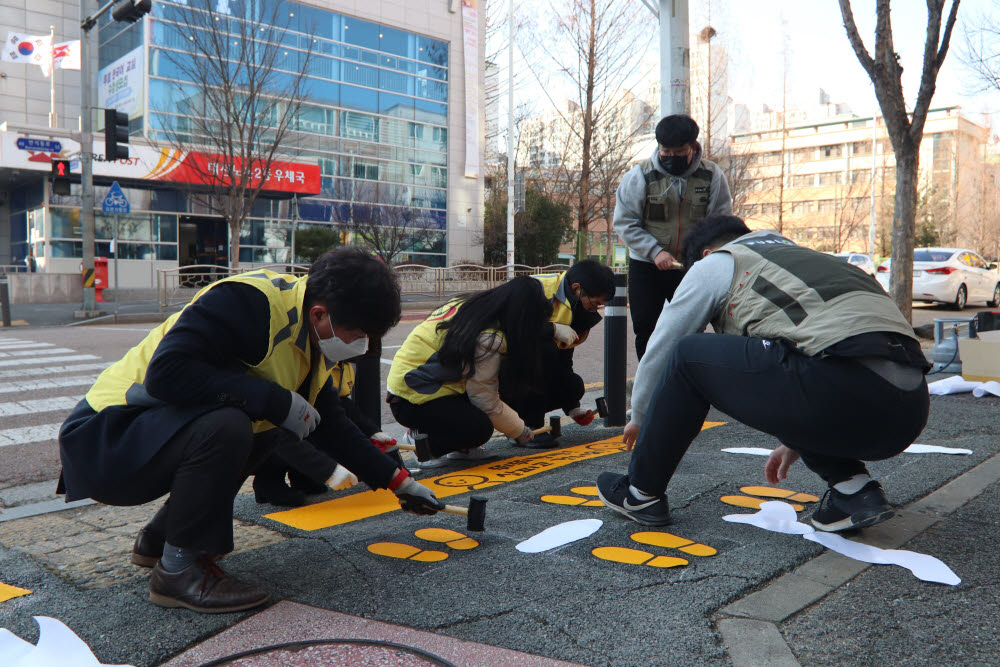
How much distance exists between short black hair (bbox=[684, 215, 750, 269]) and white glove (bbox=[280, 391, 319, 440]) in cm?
140

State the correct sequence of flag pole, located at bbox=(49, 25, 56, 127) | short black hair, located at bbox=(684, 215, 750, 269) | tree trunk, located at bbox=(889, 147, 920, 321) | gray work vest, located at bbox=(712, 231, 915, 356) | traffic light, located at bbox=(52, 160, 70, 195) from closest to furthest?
gray work vest, located at bbox=(712, 231, 915, 356)
short black hair, located at bbox=(684, 215, 750, 269)
tree trunk, located at bbox=(889, 147, 920, 321)
traffic light, located at bbox=(52, 160, 70, 195)
flag pole, located at bbox=(49, 25, 56, 127)

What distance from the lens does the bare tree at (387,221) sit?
26.3m

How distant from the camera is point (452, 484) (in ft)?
12.1

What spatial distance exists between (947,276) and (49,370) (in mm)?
16545

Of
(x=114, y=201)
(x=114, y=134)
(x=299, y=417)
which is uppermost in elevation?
(x=114, y=134)

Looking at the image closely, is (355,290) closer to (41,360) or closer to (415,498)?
(415,498)

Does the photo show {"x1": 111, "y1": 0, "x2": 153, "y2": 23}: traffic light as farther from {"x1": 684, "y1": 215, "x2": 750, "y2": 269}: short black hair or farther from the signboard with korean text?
{"x1": 684, "y1": 215, "x2": 750, "y2": 269}: short black hair

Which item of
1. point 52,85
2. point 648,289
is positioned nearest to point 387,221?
point 52,85

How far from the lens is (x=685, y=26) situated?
6.61 metres

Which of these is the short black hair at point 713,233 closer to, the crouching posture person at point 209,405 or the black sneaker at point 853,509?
the black sneaker at point 853,509

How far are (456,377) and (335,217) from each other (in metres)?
24.1

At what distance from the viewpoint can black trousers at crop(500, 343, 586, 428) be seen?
14.7 ft

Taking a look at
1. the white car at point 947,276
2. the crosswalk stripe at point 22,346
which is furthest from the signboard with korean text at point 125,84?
the white car at point 947,276

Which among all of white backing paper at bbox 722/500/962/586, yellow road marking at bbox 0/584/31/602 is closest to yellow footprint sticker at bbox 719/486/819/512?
white backing paper at bbox 722/500/962/586
